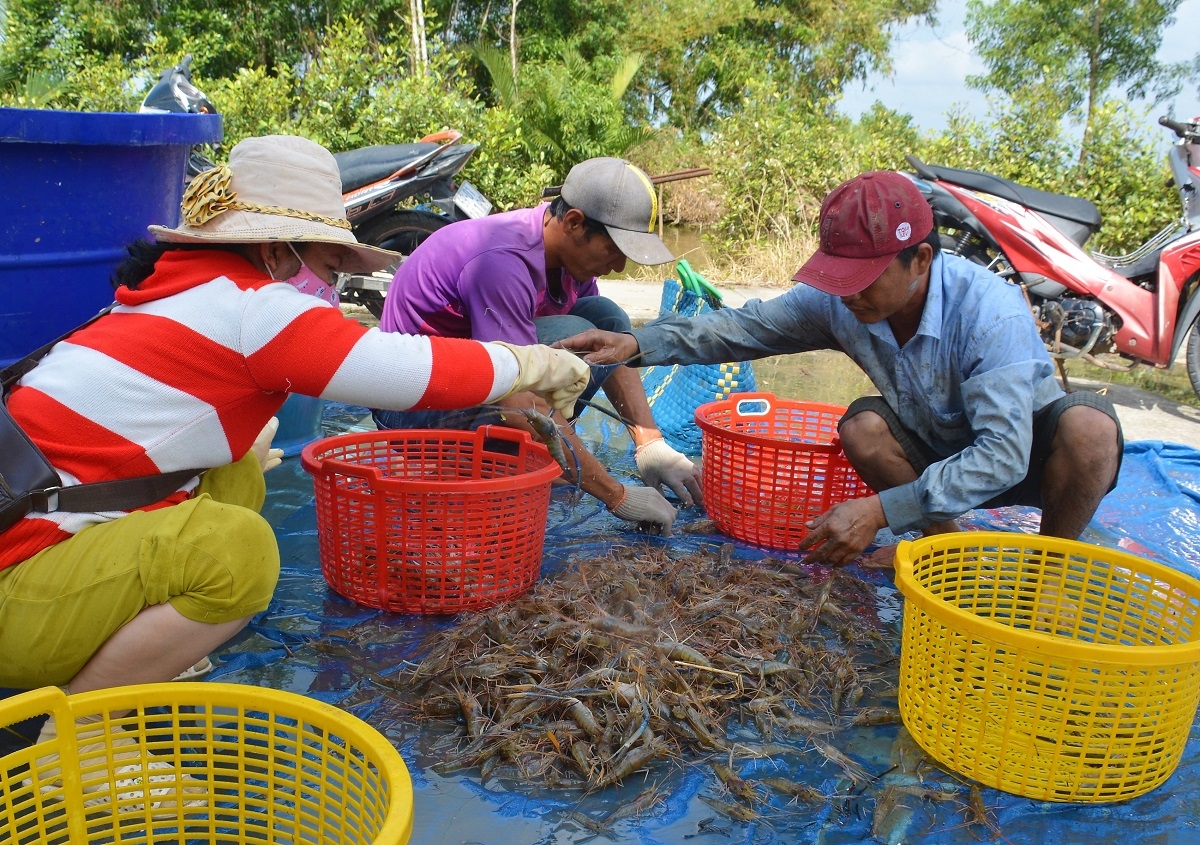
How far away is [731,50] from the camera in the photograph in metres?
20.2

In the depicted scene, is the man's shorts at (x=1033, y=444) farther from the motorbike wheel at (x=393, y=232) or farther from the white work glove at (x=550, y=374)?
the motorbike wheel at (x=393, y=232)

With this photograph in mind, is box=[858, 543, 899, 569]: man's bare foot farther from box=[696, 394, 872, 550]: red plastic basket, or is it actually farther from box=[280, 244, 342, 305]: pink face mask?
box=[280, 244, 342, 305]: pink face mask

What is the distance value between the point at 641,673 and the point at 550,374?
2.57 feet

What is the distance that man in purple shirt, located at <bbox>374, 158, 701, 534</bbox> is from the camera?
302 cm

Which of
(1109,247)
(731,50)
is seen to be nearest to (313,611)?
(1109,247)

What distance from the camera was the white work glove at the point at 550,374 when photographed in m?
2.33

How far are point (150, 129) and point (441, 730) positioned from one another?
1997 millimetres

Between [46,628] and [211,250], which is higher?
[211,250]

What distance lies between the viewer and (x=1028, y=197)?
18.7ft

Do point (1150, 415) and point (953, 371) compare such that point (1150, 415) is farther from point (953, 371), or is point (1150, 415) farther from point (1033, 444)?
point (953, 371)

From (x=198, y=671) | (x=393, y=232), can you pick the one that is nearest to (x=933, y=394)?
(x=198, y=671)

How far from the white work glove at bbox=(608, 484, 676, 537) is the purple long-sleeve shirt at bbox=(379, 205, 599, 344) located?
65 centimetres

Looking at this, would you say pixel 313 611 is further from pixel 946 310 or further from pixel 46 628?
pixel 946 310

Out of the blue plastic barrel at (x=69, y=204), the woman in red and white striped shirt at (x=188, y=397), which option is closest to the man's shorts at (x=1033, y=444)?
the woman in red and white striped shirt at (x=188, y=397)
